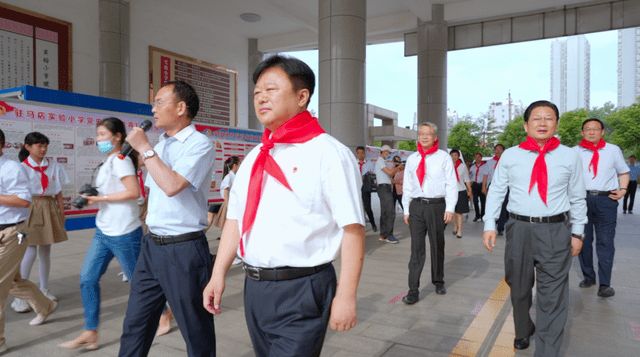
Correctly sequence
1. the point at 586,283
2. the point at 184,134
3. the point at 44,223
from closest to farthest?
the point at 184,134 < the point at 44,223 < the point at 586,283

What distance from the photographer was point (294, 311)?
1544mm

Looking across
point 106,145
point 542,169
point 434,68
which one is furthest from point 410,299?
point 434,68

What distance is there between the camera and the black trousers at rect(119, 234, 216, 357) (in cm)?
229

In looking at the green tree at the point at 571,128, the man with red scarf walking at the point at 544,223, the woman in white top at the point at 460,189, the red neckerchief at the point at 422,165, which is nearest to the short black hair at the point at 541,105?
the man with red scarf walking at the point at 544,223

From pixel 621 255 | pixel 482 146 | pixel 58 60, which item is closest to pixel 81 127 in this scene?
pixel 58 60

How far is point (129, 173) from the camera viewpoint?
9.66 ft

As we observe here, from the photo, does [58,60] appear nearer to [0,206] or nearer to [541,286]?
[0,206]

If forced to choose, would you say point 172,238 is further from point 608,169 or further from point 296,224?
point 608,169

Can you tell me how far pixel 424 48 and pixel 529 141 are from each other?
11550mm

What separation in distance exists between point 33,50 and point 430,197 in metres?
9.90

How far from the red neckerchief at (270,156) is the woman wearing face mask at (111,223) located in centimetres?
165

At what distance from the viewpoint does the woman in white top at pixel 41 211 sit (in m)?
4.23

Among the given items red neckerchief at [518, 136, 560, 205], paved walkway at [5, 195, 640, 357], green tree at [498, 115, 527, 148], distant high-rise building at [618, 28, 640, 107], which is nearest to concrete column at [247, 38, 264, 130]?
paved walkway at [5, 195, 640, 357]

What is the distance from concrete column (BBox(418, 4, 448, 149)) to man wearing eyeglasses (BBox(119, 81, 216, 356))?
480 inches
